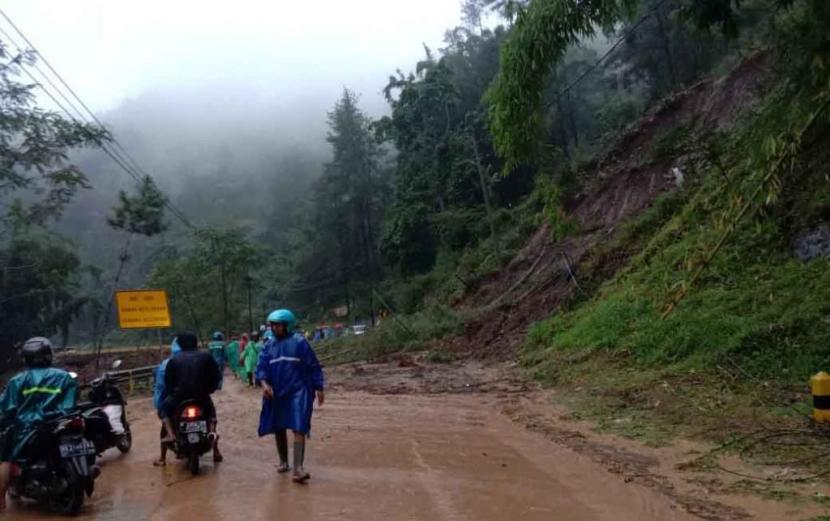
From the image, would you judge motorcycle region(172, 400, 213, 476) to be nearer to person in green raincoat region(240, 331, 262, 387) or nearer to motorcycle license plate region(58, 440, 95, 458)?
motorcycle license plate region(58, 440, 95, 458)

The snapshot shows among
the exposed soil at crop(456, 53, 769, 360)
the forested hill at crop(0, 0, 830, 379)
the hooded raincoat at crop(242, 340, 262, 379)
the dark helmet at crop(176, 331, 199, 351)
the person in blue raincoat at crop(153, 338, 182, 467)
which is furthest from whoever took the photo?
the exposed soil at crop(456, 53, 769, 360)

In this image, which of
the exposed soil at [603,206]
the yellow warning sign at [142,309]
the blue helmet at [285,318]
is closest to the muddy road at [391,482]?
the blue helmet at [285,318]

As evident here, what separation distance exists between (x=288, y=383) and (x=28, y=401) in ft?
7.67

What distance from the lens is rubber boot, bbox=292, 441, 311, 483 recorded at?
23.8ft

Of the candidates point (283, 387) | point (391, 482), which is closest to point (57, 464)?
point (283, 387)

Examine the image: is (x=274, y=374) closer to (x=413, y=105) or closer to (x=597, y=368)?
(x=597, y=368)

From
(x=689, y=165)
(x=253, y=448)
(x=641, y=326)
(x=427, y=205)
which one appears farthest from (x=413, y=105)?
(x=253, y=448)

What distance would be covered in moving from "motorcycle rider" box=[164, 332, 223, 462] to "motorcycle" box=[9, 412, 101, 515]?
165 centimetres

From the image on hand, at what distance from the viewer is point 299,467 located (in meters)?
7.36

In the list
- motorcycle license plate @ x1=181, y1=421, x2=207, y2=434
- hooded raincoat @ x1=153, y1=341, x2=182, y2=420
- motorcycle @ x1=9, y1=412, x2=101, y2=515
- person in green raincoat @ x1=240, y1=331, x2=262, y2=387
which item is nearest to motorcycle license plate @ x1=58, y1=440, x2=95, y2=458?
motorcycle @ x1=9, y1=412, x2=101, y2=515

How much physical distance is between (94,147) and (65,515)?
15.3 meters

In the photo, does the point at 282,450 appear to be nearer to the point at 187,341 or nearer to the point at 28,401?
the point at 187,341

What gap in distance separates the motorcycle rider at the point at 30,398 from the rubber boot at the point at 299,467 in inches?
83.3

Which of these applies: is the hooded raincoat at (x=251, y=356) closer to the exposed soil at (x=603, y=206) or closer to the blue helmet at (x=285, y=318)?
the exposed soil at (x=603, y=206)
